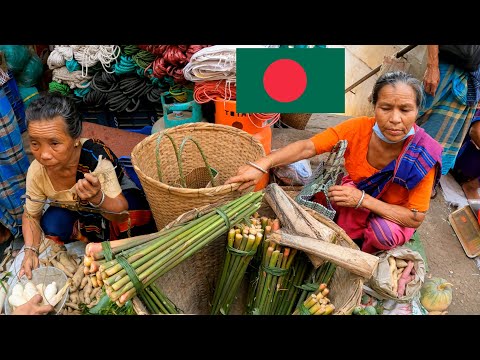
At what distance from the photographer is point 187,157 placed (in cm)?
276

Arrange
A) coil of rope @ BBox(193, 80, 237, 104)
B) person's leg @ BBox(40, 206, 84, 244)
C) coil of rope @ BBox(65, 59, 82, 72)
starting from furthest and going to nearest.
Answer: coil of rope @ BBox(65, 59, 82, 72), coil of rope @ BBox(193, 80, 237, 104), person's leg @ BBox(40, 206, 84, 244)

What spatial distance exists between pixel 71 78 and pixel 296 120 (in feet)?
7.28

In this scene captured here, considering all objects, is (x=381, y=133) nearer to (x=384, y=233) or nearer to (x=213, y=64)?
(x=384, y=233)

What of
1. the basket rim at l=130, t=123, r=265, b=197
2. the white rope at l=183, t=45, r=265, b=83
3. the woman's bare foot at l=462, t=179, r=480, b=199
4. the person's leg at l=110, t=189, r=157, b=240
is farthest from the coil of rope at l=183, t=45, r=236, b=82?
the woman's bare foot at l=462, t=179, r=480, b=199

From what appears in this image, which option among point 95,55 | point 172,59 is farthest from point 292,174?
point 95,55

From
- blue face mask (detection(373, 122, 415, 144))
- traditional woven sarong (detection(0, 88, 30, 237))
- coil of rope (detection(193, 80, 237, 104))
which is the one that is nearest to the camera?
blue face mask (detection(373, 122, 415, 144))

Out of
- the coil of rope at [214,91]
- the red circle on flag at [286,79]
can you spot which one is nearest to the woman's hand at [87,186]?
the red circle on flag at [286,79]

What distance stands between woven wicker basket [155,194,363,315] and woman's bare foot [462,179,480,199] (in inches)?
82.1

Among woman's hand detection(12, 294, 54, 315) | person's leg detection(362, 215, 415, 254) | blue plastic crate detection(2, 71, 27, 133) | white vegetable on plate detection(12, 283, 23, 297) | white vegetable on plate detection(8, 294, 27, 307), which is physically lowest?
white vegetable on plate detection(8, 294, 27, 307)

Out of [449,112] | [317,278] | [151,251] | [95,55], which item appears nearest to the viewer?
[151,251]

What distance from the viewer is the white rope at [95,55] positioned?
12.5 ft

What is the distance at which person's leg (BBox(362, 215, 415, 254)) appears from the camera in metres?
2.29

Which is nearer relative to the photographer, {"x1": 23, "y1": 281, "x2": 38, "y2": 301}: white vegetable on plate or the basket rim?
the basket rim

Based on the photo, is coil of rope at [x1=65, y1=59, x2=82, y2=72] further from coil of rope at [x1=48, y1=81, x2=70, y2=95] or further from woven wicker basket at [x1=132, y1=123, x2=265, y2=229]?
woven wicker basket at [x1=132, y1=123, x2=265, y2=229]
